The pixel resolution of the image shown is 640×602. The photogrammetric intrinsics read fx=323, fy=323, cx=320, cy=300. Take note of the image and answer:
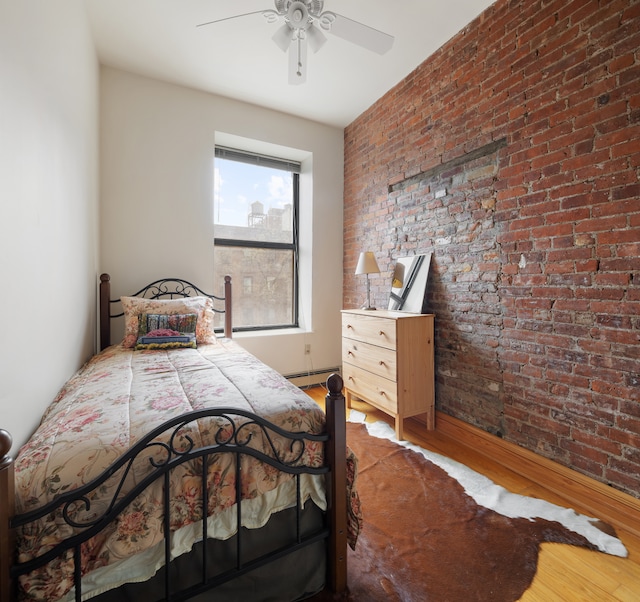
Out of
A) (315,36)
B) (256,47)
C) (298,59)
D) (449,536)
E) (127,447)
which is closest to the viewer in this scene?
(127,447)

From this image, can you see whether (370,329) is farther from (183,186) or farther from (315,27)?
(183,186)

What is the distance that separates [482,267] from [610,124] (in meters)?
0.91

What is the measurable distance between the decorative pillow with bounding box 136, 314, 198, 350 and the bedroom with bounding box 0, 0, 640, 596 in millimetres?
353

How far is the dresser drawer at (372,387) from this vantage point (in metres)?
2.34

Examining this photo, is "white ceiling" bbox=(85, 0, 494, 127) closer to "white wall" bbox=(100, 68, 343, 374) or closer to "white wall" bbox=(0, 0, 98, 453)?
"white wall" bbox=(100, 68, 343, 374)

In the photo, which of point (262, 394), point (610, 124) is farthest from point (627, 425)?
point (262, 394)

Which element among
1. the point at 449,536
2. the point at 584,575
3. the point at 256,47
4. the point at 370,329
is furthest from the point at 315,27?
the point at 584,575

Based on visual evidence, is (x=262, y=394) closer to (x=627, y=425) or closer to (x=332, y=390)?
(x=332, y=390)

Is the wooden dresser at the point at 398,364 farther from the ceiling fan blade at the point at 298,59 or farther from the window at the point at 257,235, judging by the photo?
the ceiling fan blade at the point at 298,59

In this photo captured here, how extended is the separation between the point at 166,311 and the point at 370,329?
1558 millimetres

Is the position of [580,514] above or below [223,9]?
below

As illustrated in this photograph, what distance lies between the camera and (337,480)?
1.12 m

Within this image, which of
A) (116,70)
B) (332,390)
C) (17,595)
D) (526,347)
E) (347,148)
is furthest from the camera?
(347,148)

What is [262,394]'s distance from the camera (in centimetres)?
125
